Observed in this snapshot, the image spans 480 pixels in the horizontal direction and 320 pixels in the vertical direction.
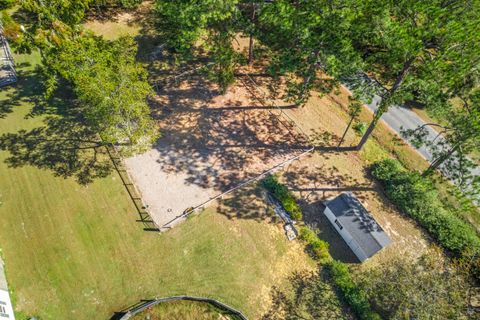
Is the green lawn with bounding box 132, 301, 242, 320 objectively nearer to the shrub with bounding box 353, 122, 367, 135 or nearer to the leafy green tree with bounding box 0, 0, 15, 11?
the shrub with bounding box 353, 122, 367, 135

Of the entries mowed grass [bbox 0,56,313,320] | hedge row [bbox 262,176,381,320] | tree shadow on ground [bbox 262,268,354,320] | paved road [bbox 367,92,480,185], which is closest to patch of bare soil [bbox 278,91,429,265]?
hedge row [bbox 262,176,381,320]

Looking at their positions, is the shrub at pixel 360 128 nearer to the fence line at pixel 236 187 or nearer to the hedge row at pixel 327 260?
the fence line at pixel 236 187

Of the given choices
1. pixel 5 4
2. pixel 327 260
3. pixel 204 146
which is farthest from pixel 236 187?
pixel 5 4

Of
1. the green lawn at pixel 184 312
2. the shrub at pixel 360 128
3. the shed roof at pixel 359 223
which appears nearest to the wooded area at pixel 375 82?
the shrub at pixel 360 128

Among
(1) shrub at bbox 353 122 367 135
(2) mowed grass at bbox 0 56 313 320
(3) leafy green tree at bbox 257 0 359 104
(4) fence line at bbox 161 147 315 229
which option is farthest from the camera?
(1) shrub at bbox 353 122 367 135

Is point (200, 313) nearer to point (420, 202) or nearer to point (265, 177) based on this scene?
point (265, 177)
